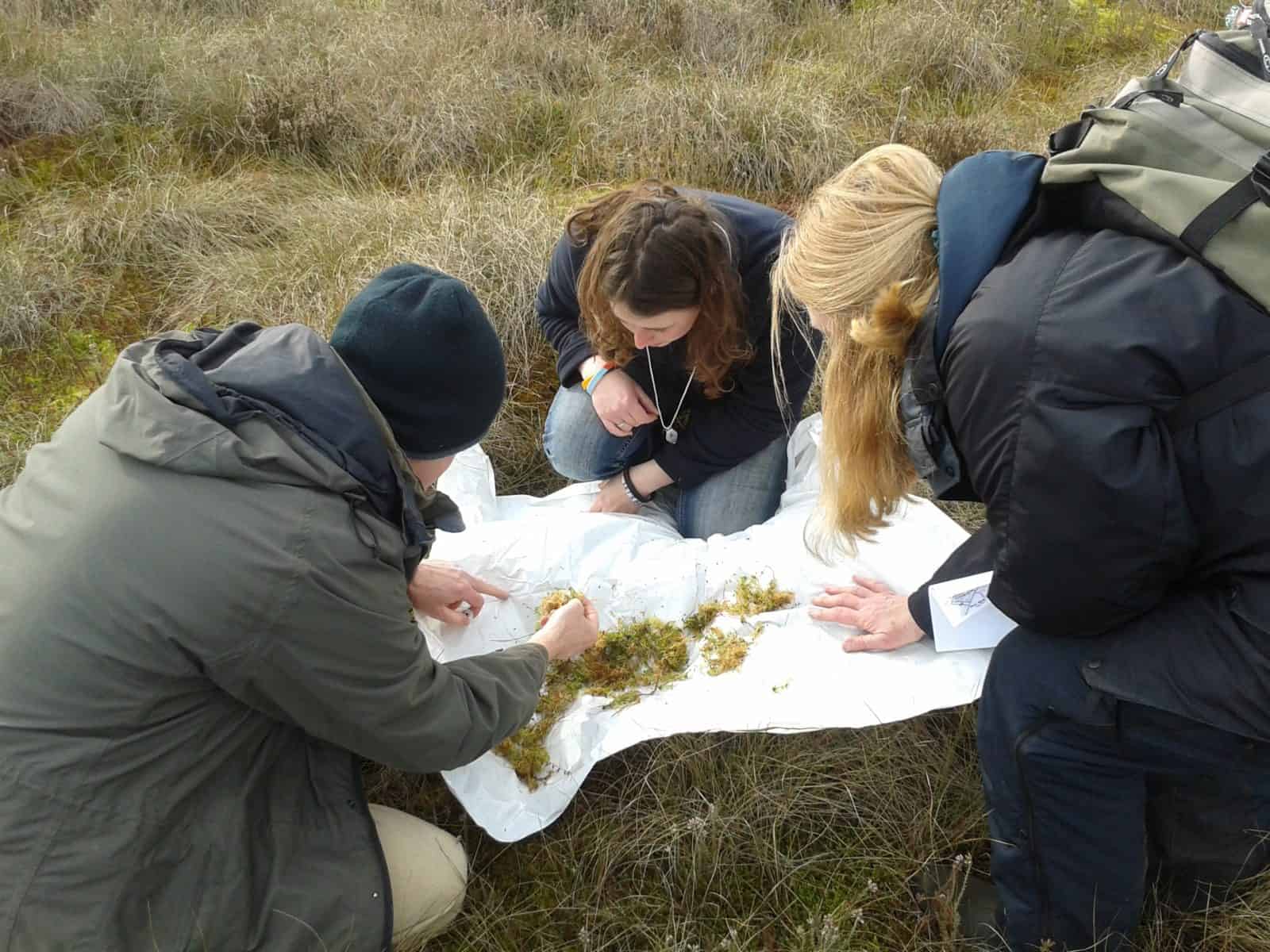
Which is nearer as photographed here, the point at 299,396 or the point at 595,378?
the point at 299,396

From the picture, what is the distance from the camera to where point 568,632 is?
2.09m

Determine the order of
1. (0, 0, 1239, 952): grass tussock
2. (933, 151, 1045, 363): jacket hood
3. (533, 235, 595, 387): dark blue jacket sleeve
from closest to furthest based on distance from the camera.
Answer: (933, 151, 1045, 363): jacket hood
(0, 0, 1239, 952): grass tussock
(533, 235, 595, 387): dark blue jacket sleeve

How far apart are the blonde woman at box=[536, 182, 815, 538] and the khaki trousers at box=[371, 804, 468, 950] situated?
1229 mm

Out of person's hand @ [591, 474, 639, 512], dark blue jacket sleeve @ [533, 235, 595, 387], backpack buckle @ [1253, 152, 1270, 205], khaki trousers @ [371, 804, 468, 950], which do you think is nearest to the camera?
backpack buckle @ [1253, 152, 1270, 205]

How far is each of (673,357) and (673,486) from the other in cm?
48

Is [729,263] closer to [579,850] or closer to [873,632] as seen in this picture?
[873,632]

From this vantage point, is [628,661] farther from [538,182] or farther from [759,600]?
[538,182]

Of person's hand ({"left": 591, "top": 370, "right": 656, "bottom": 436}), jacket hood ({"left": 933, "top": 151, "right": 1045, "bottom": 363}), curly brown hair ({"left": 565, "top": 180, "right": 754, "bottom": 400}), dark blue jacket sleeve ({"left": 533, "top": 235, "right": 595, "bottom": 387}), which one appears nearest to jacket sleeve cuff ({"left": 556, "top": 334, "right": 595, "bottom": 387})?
dark blue jacket sleeve ({"left": 533, "top": 235, "right": 595, "bottom": 387})

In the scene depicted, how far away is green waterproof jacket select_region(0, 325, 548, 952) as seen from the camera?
1.26m

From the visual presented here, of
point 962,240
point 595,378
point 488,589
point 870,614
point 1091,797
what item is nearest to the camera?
point 962,240

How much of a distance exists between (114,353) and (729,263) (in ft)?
8.33

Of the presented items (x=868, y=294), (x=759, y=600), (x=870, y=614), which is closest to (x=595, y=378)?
(x=759, y=600)

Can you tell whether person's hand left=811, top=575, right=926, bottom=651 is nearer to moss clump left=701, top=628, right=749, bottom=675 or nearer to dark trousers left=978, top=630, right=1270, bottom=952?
moss clump left=701, top=628, right=749, bottom=675

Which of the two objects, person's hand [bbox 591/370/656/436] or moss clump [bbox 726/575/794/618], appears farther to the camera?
person's hand [bbox 591/370/656/436]
